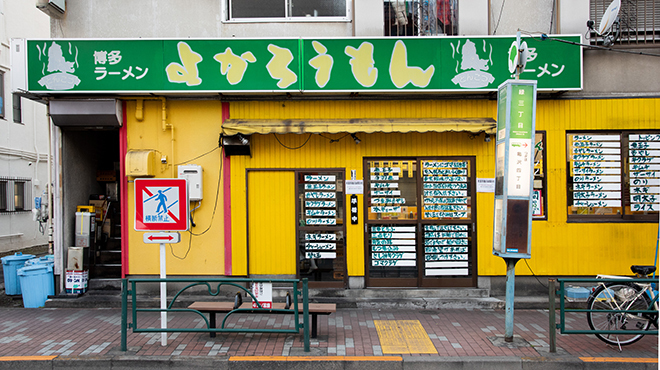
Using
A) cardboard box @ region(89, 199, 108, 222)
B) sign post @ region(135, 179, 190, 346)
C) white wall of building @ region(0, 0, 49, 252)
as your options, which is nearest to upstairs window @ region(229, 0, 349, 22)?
sign post @ region(135, 179, 190, 346)

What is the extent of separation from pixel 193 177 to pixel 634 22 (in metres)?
9.72

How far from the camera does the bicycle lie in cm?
573

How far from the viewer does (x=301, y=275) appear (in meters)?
8.25

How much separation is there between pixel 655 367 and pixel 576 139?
4.51 meters

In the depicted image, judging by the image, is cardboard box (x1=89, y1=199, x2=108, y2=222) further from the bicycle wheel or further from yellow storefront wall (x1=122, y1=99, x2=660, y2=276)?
the bicycle wheel

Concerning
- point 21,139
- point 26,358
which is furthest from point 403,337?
point 21,139

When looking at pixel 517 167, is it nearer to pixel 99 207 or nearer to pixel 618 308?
pixel 618 308

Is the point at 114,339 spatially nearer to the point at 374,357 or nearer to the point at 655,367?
the point at 374,357

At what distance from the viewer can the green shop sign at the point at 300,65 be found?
766 centimetres

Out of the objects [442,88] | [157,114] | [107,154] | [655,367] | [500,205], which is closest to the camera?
[655,367]

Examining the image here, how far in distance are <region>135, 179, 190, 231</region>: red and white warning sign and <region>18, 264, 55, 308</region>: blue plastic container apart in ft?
13.4

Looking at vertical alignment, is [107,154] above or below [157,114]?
below

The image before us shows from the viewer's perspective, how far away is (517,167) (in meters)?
5.77

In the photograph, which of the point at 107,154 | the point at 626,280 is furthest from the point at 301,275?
the point at 107,154
